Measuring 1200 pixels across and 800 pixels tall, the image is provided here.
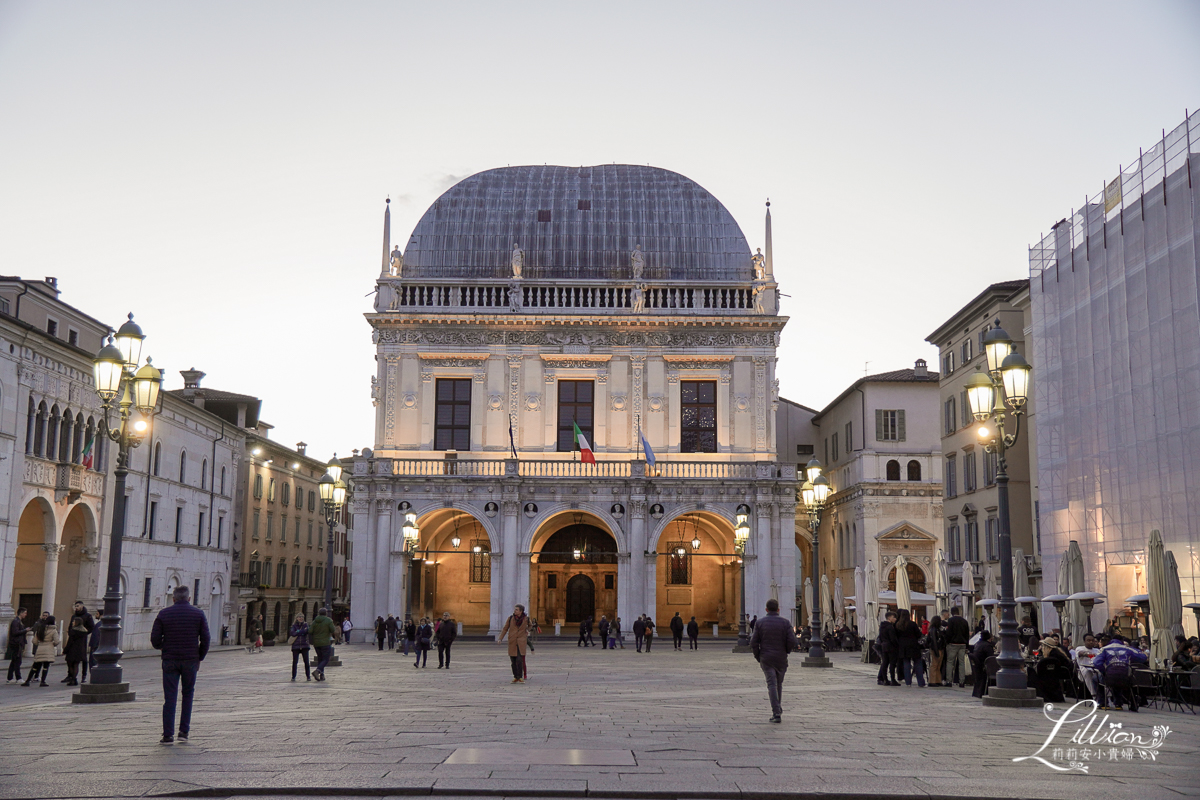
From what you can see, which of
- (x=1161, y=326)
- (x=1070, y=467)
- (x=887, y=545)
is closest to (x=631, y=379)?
(x=887, y=545)

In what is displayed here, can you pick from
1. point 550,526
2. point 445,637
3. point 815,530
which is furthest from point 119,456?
point 550,526

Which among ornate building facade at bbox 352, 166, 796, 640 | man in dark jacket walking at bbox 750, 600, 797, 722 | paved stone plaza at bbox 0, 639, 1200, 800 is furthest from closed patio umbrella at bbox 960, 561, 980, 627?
man in dark jacket walking at bbox 750, 600, 797, 722

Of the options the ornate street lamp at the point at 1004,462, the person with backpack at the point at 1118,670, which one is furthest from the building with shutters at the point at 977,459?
the ornate street lamp at the point at 1004,462

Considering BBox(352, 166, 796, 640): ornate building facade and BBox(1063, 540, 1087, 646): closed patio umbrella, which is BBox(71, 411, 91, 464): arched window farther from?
BBox(1063, 540, 1087, 646): closed patio umbrella

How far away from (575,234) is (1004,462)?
39.4 m

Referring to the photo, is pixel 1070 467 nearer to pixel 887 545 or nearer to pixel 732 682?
pixel 732 682

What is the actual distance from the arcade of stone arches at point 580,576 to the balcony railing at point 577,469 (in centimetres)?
413

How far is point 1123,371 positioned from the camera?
112 ft

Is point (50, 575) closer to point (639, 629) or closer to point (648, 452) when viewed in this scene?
point (639, 629)

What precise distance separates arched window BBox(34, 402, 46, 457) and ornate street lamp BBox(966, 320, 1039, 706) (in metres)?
30.5

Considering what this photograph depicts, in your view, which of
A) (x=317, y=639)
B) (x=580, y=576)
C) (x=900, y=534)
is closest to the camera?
(x=317, y=639)

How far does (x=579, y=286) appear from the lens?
2130 inches

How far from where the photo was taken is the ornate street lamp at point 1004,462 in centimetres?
1856

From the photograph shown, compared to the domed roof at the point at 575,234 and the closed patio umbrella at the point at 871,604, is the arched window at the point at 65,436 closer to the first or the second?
the domed roof at the point at 575,234
